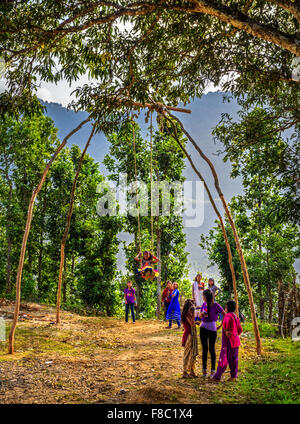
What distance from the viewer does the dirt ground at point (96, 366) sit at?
520cm

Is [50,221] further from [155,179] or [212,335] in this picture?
[212,335]

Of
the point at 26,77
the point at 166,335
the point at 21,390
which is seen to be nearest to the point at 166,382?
the point at 21,390

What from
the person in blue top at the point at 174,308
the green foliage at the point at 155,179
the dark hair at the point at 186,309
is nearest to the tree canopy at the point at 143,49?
the dark hair at the point at 186,309

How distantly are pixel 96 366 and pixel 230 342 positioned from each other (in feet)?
9.80

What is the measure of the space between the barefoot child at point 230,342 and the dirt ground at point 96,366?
430mm

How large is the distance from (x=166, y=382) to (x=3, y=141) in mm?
21559

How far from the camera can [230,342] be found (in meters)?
6.12

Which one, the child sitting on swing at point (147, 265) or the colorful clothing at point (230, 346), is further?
the child sitting on swing at point (147, 265)

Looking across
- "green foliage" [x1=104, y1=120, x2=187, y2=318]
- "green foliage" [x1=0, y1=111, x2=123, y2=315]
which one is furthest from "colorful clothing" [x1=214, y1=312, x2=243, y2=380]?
"green foliage" [x1=104, y1=120, x2=187, y2=318]

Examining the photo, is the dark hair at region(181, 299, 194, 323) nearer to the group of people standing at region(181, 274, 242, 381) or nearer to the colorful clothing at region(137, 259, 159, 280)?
the group of people standing at region(181, 274, 242, 381)

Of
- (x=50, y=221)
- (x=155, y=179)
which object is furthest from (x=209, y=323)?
(x=50, y=221)

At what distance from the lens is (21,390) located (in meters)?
5.55

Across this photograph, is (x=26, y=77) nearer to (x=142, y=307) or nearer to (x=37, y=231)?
(x=37, y=231)

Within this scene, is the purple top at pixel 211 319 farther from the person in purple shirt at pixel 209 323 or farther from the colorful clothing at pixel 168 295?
the colorful clothing at pixel 168 295
